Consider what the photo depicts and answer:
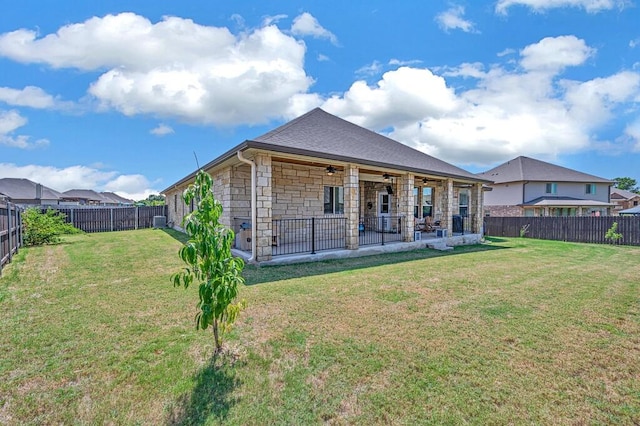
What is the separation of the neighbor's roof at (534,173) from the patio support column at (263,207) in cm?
2477

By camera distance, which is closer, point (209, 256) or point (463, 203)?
point (209, 256)

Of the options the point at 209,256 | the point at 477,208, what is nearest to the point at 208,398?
the point at 209,256

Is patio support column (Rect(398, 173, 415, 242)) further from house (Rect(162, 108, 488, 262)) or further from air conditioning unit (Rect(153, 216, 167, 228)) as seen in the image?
air conditioning unit (Rect(153, 216, 167, 228))

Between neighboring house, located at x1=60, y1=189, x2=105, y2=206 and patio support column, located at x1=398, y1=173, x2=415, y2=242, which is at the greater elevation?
neighboring house, located at x1=60, y1=189, x2=105, y2=206

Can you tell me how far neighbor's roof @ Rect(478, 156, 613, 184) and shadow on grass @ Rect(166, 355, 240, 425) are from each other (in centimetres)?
2796

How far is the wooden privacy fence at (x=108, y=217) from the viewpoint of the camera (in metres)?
17.0

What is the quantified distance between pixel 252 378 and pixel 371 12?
10.6 metres

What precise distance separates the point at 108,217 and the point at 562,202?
111 feet

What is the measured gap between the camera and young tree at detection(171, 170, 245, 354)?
2494 mm

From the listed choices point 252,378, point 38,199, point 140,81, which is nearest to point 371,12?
point 140,81

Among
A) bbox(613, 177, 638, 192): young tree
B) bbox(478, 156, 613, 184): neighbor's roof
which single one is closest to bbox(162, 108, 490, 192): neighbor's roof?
bbox(478, 156, 613, 184): neighbor's roof

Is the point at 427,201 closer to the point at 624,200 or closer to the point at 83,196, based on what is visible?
the point at 624,200

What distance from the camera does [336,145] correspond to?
894 centimetres

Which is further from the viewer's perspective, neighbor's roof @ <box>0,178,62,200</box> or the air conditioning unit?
neighbor's roof @ <box>0,178,62,200</box>
